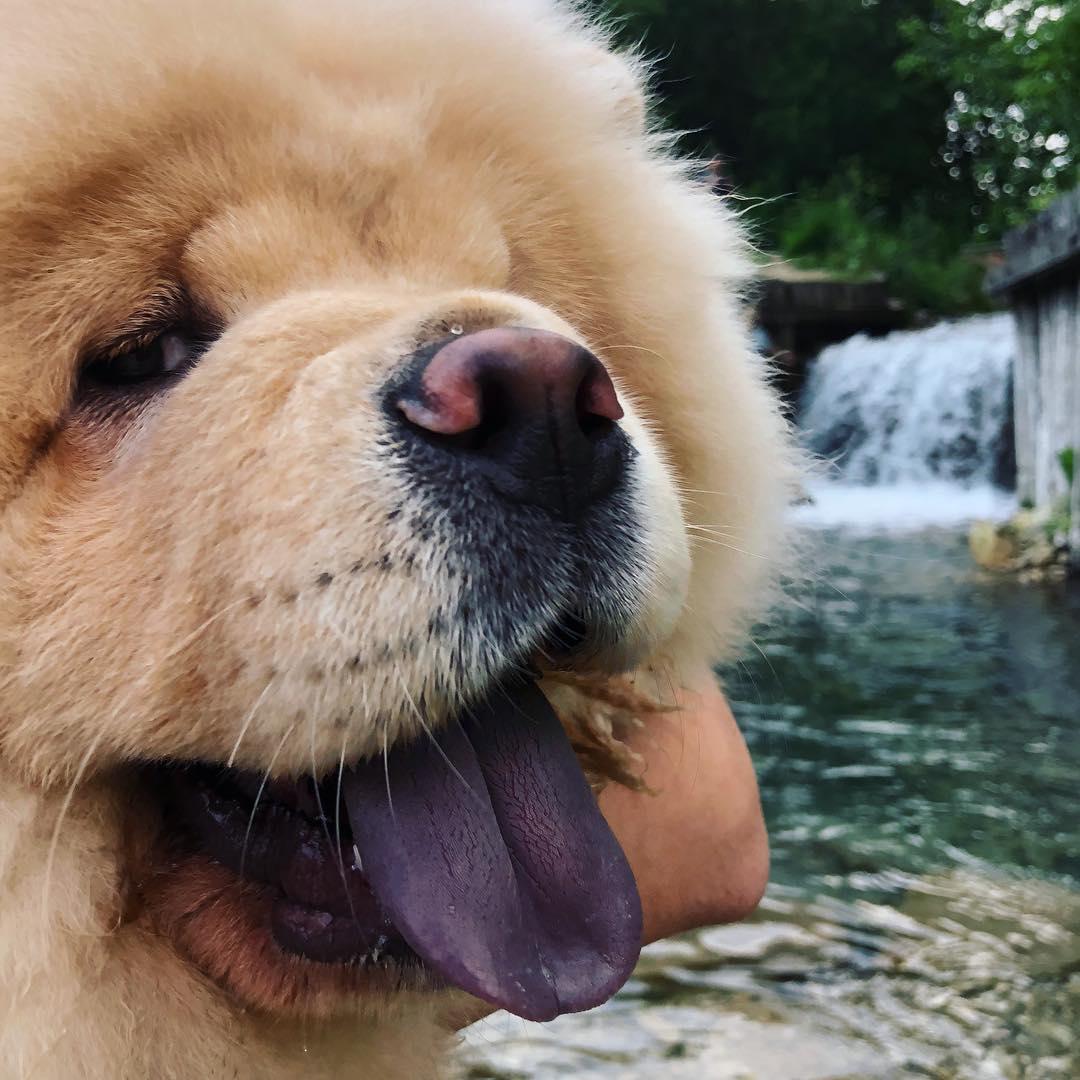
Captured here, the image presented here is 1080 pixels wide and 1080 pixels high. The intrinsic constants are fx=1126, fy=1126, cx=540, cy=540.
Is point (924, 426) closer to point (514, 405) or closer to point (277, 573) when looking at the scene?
point (514, 405)

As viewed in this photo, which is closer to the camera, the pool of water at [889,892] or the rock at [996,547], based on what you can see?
the pool of water at [889,892]

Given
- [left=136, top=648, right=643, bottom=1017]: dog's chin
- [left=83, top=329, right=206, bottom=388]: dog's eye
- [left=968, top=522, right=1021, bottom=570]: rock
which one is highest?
[left=83, top=329, right=206, bottom=388]: dog's eye

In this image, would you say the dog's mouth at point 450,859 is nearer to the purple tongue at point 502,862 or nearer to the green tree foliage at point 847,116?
the purple tongue at point 502,862

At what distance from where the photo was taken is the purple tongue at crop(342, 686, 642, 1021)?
1.30 meters

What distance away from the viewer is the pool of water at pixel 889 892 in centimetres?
285

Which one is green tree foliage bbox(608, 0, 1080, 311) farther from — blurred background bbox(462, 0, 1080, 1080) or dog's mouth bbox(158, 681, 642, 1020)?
dog's mouth bbox(158, 681, 642, 1020)

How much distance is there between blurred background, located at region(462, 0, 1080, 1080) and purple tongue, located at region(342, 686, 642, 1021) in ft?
3.59

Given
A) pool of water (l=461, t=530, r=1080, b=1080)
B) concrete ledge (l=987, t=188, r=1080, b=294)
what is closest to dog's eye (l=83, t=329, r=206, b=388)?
pool of water (l=461, t=530, r=1080, b=1080)

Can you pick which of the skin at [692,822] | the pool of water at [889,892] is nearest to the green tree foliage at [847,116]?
the pool of water at [889,892]

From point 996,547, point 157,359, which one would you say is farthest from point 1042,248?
point 157,359

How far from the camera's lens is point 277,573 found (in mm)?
1248

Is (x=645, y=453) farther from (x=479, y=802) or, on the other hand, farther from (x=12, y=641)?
(x=12, y=641)

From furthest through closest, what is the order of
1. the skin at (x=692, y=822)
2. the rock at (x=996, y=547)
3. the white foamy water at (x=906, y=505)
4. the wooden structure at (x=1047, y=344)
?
the white foamy water at (x=906, y=505) → the rock at (x=996, y=547) → the wooden structure at (x=1047, y=344) → the skin at (x=692, y=822)

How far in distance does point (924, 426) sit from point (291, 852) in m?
13.5
